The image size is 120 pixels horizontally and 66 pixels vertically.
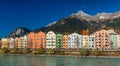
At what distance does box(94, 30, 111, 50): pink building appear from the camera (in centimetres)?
13331

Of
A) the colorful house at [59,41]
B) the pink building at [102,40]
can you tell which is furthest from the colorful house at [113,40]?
the colorful house at [59,41]

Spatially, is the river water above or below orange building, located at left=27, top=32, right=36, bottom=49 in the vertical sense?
below

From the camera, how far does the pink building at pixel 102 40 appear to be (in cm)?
13331

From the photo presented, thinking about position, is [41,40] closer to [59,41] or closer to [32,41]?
[32,41]

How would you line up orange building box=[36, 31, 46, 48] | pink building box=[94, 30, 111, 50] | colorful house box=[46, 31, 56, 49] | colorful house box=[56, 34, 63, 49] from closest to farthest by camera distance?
pink building box=[94, 30, 111, 50] → colorful house box=[56, 34, 63, 49] → colorful house box=[46, 31, 56, 49] → orange building box=[36, 31, 46, 48]

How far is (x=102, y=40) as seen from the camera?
134 m

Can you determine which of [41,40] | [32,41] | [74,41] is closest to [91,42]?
[74,41]

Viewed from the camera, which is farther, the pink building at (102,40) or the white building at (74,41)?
the white building at (74,41)

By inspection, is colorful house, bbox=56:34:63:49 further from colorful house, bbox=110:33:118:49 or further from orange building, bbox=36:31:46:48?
colorful house, bbox=110:33:118:49

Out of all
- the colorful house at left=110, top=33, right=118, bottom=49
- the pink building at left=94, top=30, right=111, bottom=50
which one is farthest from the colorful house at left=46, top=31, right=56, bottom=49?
the colorful house at left=110, top=33, right=118, bottom=49

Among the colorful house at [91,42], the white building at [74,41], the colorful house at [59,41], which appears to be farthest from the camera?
the colorful house at [59,41]

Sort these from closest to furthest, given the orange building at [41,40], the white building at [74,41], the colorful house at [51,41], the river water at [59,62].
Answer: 1. the river water at [59,62]
2. the white building at [74,41]
3. the colorful house at [51,41]
4. the orange building at [41,40]

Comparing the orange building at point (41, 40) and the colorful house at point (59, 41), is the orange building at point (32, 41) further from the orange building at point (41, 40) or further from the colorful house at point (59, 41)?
the colorful house at point (59, 41)

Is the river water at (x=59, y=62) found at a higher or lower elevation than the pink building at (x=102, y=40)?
lower
